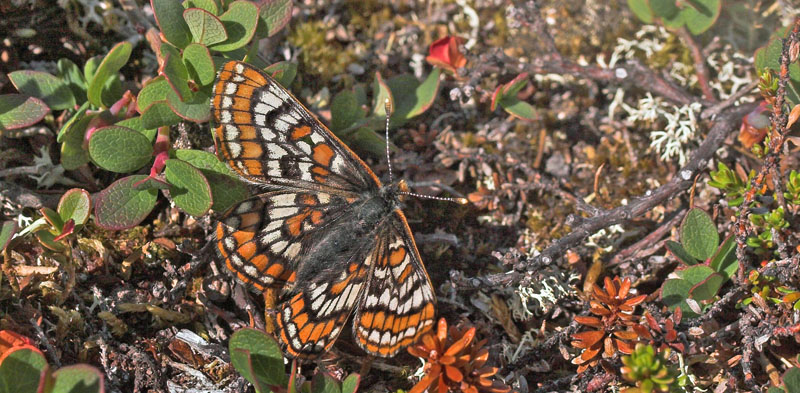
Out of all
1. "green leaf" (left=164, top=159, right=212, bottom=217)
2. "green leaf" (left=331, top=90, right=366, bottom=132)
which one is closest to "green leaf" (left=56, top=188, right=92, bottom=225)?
"green leaf" (left=164, top=159, right=212, bottom=217)

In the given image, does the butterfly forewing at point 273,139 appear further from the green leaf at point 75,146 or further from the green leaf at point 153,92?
the green leaf at point 75,146

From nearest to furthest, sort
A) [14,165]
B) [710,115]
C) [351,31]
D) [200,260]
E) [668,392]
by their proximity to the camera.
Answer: [668,392]
[200,260]
[14,165]
[710,115]
[351,31]

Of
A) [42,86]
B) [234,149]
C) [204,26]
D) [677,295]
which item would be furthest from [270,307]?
[677,295]

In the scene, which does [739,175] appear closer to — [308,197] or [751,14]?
[751,14]

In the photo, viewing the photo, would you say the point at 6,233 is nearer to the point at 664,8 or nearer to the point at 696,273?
the point at 696,273

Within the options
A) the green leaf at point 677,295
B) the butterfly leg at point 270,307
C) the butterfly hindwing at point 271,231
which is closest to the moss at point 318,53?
the butterfly hindwing at point 271,231

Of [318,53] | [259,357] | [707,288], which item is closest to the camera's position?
[259,357]

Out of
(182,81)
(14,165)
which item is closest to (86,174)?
(14,165)
